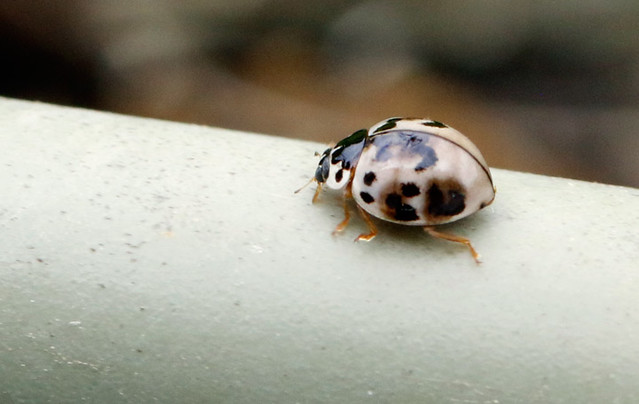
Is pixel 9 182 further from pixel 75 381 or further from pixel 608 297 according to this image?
pixel 608 297

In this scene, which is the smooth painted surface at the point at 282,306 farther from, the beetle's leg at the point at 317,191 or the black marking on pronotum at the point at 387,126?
the black marking on pronotum at the point at 387,126

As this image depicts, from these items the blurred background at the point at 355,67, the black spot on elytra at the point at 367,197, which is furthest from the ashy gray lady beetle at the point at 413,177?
the blurred background at the point at 355,67

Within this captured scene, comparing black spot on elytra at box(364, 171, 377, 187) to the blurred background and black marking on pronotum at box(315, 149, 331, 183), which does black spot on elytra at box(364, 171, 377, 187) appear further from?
the blurred background

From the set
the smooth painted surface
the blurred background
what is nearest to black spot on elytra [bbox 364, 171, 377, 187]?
the smooth painted surface

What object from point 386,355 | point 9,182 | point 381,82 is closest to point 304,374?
point 386,355

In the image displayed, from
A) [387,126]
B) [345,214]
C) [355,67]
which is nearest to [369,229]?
[345,214]
